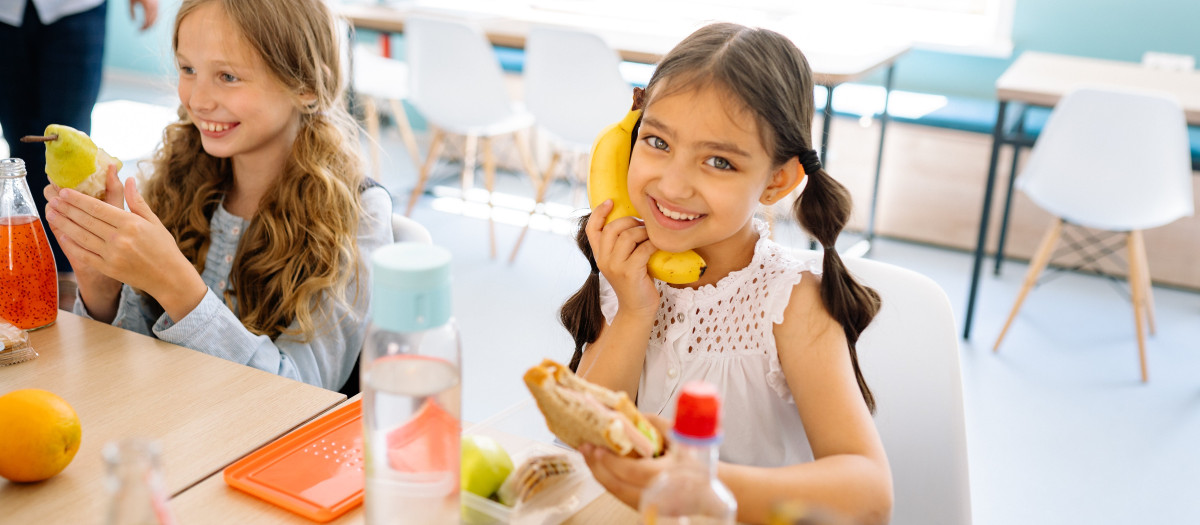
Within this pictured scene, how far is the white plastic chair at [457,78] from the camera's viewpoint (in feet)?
10.6

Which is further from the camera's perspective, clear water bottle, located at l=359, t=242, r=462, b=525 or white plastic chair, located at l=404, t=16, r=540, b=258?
white plastic chair, located at l=404, t=16, r=540, b=258

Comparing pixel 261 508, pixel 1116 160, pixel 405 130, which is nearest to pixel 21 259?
pixel 261 508

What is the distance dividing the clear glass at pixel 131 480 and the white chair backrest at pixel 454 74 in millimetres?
A: 2742

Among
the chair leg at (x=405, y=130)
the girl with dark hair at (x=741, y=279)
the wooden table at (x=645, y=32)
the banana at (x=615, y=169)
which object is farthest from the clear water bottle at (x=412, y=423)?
the chair leg at (x=405, y=130)

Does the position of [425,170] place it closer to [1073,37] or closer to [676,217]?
[1073,37]

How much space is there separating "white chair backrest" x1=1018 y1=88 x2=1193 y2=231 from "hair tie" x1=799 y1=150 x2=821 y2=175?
179cm

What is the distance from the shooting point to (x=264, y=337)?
49.6 inches

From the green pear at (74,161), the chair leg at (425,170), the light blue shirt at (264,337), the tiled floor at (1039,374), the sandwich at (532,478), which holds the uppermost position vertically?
the green pear at (74,161)

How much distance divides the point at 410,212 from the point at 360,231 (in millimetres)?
2494

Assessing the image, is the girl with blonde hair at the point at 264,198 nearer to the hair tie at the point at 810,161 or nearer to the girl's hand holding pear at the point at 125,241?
the girl's hand holding pear at the point at 125,241

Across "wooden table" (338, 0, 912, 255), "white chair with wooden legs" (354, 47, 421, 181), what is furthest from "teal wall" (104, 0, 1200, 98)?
"white chair with wooden legs" (354, 47, 421, 181)

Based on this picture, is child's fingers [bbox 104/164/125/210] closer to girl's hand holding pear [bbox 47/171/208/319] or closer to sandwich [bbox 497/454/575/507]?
girl's hand holding pear [bbox 47/171/208/319]

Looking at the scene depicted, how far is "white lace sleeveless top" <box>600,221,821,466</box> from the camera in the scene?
1180 mm

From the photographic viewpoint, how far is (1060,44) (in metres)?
3.84
